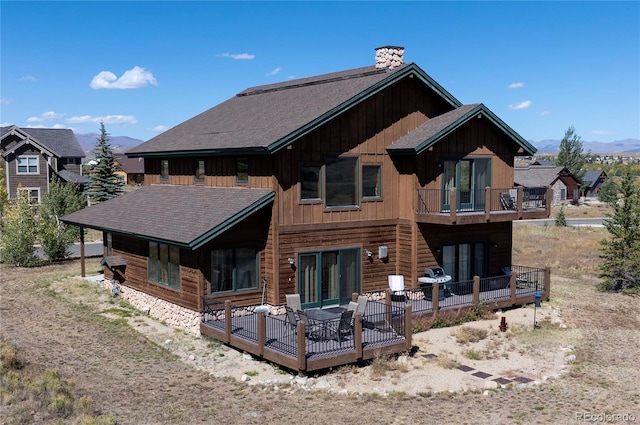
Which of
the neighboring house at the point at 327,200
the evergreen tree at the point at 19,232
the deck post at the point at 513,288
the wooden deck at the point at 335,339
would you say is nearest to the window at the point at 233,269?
the neighboring house at the point at 327,200

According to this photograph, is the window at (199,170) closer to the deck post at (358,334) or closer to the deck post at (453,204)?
the deck post at (453,204)

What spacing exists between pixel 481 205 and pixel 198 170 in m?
11.0

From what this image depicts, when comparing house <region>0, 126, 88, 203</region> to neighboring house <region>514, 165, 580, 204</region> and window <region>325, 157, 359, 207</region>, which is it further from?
neighboring house <region>514, 165, 580, 204</region>

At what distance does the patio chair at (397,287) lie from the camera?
21172 millimetres

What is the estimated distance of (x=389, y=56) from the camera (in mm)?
22656

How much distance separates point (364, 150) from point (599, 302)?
1181 cm

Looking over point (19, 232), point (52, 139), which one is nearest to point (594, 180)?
point (52, 139)

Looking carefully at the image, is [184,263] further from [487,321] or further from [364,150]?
[487,321]

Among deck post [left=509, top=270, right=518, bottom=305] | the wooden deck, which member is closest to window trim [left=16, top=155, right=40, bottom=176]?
the wooden deck

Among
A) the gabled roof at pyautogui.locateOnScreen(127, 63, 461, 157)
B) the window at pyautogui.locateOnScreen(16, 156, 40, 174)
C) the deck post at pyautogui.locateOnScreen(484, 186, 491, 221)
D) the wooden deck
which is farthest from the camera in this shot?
the window at pyautogui.locateOnScreen(16, 156, 40, 174)

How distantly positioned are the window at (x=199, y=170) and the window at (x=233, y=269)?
5.08 m

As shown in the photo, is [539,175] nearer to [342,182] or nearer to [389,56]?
[389,56]

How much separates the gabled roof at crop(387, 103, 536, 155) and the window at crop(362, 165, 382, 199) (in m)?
0.89

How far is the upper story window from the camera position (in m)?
23.2
